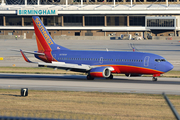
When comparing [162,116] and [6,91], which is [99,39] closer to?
[6,91]

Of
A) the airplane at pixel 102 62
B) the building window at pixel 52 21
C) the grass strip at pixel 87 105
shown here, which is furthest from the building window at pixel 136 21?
the grass strip at pixel 87 105

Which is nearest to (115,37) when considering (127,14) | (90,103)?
(127,14)

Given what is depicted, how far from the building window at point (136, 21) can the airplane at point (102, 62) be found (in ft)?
358

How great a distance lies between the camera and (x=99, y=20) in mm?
160125

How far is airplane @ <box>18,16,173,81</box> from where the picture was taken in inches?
1775

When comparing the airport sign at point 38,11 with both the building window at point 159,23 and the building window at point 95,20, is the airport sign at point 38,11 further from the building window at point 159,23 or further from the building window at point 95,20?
the building window at point 159,23

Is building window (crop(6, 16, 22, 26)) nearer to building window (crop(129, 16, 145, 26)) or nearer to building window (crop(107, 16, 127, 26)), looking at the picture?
building window (crop(107, 16, 127, 26))

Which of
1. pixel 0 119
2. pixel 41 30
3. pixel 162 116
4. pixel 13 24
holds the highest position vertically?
pixel 13 24

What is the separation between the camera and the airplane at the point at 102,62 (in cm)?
4509

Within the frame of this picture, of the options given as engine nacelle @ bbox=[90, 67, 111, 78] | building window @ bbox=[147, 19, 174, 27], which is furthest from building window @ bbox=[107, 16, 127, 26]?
engine nacelle @ bbox=[90, 67, 111, 78]

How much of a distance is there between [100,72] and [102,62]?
2.80 m

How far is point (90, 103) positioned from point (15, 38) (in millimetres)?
120745

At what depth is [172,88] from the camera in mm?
39406

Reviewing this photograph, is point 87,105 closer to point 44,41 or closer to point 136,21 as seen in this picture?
point 44,41
